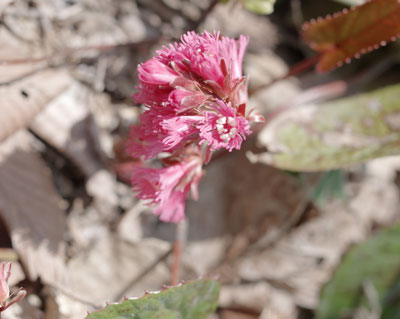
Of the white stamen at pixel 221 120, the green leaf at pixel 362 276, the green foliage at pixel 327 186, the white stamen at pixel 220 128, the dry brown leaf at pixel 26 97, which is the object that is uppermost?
the dry brown leaf at pixel 26 97

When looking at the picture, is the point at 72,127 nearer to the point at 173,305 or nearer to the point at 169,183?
the point at 169,183

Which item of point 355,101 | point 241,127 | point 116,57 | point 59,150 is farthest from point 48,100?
point 355,101

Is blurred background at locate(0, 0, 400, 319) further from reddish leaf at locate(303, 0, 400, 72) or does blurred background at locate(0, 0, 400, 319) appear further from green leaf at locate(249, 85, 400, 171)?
reddish leaf at locate(303, 0, 400, 72)

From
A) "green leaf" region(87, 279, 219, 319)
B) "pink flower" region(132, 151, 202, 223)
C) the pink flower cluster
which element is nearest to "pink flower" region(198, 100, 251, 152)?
the pink flower cluster

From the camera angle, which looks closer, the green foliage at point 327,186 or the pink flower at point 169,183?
the pink flower at point 169,183

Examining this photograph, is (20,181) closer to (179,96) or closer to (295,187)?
(179,96)

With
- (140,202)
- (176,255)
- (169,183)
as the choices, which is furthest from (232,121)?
(140,202)

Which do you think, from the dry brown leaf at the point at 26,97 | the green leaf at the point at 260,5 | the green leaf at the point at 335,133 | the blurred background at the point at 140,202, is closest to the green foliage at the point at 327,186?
the blurred background at the point at 140,202

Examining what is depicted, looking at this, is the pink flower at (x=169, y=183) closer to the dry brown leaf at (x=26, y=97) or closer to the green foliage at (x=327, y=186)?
the dry brown leaf at (x=26, y=97)
